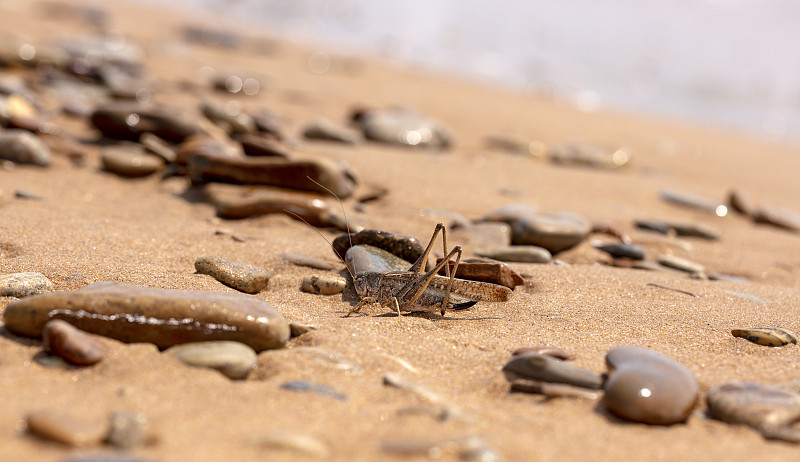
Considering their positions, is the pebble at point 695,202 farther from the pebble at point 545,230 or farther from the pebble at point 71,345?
the pebble at point 71,345

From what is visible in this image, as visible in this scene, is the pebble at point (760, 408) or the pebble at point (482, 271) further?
the pebble at point (482, 271)

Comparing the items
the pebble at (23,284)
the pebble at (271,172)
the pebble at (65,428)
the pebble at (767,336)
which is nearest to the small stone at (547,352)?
the pebble at (767,336)

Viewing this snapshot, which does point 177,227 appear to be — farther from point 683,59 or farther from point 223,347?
point 683,59

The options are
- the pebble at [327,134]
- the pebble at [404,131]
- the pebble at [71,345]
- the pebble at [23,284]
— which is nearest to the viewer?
the pebble at [71,345]

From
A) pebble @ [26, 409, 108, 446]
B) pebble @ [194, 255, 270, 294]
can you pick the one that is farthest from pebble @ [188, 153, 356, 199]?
pebble @ [26, 409, 108, 446]

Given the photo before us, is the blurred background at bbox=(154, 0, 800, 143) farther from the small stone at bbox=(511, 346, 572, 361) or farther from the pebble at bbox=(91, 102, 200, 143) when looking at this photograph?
the small stone at bbox=(511, 346, 572, 361)

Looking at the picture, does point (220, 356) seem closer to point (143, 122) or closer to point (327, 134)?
point (143, 122)
